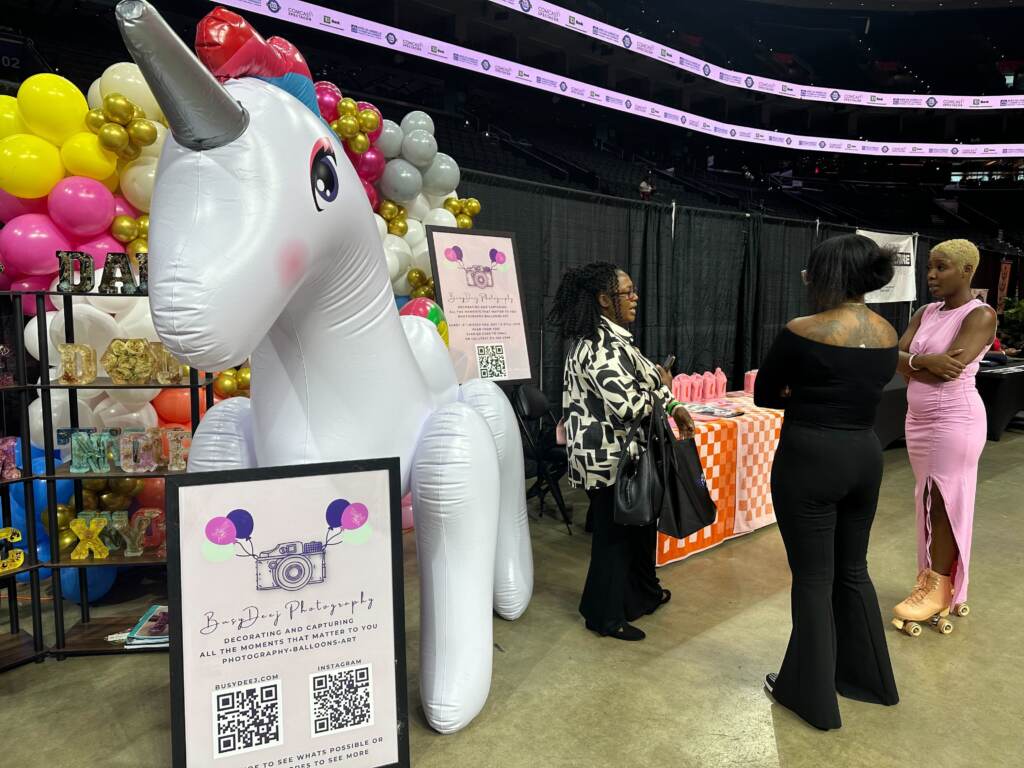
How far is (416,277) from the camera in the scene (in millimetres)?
3541

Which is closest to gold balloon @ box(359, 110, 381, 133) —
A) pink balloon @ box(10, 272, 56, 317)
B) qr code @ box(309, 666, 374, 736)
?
pink balloon @ box(10, 272, 56, 317)

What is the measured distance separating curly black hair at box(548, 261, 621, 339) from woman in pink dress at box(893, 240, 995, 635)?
1152mm

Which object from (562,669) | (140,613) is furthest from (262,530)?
(140,613)

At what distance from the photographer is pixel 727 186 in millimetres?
15039

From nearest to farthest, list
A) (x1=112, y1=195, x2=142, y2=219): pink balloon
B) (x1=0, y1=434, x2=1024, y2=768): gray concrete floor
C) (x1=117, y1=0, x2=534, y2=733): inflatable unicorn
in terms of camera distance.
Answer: (x1=117, y1=0, x2=534, y2=733): inflatable unicorn < (x1=0, y1=434, x2=1024, y2=768): gray concrete floor < (x1=112, y1=195, x2=142, y2=219): pink balloon

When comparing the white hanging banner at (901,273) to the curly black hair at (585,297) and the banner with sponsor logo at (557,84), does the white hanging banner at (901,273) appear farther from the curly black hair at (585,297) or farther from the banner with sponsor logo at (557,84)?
the curly black hair at (585,297)

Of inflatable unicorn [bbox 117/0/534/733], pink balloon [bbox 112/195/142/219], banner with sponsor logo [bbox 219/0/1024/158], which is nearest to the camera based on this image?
inflatable unicorn [bbox 117/0/534/733]

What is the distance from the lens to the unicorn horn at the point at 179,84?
0.93 m

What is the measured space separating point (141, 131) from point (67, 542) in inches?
62.9

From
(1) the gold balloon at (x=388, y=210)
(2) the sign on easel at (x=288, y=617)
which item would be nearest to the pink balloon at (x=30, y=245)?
(1) the gold balloon at (x=388, y=210)

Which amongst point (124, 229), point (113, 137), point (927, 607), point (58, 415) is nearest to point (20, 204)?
point (124, 229)

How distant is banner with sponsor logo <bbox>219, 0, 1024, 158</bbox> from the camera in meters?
6.85

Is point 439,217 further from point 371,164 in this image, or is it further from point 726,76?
point 726,76

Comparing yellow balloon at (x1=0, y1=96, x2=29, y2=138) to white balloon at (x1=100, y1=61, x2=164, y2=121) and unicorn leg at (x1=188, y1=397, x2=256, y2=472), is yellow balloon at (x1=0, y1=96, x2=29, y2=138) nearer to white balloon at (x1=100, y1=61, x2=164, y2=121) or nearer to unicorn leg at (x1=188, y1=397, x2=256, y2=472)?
white balloon at (x1=100, y1=61, x2=164, y2=121)
